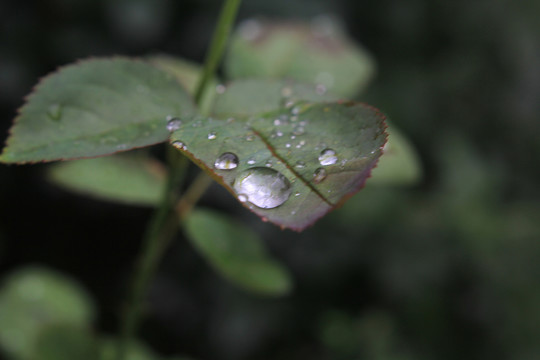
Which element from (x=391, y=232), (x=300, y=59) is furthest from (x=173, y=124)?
(x=391, y=232)

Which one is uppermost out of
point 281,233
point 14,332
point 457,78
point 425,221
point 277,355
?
point 457,78

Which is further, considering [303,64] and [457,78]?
[457,78]

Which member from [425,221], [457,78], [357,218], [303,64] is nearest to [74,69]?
[303,64]

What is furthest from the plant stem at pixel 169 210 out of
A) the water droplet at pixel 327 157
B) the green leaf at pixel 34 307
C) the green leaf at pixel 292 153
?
the green leaf at pixel 34 307

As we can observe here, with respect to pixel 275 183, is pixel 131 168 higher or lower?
lower

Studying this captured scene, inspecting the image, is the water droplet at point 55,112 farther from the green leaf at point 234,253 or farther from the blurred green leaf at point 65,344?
the blurred green leaf at point 65,344

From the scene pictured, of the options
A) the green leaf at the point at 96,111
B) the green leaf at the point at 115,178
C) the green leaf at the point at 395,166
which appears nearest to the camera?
the green leaf at the point at 96,111

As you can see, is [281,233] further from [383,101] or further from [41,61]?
[41,61]
